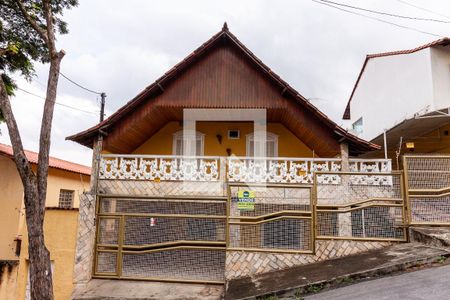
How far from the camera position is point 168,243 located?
833 centimetres

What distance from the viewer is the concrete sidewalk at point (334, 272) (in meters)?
5.99

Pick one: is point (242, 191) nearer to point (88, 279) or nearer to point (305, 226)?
point (305, 226)

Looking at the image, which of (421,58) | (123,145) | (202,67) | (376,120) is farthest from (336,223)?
(376,120)

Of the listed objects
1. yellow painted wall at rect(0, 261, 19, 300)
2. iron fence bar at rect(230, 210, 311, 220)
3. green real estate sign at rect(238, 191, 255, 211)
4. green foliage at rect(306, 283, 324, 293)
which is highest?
green real estate sign at rect(238, 191, 255, 211)

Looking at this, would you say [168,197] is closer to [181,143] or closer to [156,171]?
[156,171]

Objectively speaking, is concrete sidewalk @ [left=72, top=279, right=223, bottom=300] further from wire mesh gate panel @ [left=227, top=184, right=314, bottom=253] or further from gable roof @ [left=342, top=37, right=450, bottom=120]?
gable roof @ [left=342, top=37, right=450, bottom=120]

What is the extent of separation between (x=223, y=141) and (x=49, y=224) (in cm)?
640

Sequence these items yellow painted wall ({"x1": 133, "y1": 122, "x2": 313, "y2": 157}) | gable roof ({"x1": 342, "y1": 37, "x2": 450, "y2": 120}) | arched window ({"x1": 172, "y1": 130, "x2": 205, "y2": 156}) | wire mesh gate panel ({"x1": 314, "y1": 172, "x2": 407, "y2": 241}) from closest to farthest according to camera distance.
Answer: wire mesh gate panel ({"x1": 314, "y1": 172, "x2": 407, "y2": 241})
gable roof ({"x1": 342, "y1": 37, "x2": 450, "y2": 120})
yellow painted wall ({"x1": 133, "y1": 122, "x2": 313, "y2": 157})
arched window ({"x1": 172, "y1": 130, "x2": 205, "y2": 156})

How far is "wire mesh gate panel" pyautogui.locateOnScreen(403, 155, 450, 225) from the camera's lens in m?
7.36

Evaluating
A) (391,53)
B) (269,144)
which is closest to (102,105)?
(269,144)

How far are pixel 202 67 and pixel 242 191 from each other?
169 inches

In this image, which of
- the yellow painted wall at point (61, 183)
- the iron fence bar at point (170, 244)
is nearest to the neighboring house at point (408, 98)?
the iron fence bar at point (170, 244)

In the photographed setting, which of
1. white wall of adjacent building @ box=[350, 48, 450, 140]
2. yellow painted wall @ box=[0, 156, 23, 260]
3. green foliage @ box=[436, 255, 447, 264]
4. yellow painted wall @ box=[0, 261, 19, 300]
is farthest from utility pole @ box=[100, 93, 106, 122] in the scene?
green foliage @ box=[436, 255, 447, 264]

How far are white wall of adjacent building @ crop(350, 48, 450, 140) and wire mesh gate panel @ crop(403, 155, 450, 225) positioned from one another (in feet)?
17.3
